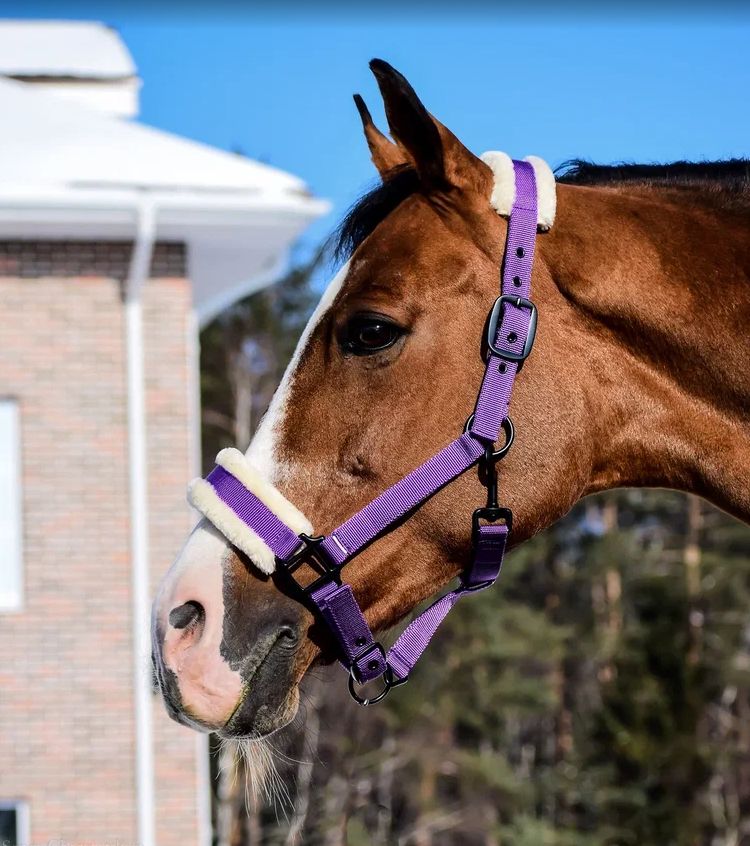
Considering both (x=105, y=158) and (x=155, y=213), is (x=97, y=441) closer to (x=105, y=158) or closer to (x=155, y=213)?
(x=155, y=213)

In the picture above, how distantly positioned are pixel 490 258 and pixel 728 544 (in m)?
29.8

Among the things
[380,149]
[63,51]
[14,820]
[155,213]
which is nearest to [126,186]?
[155,213]

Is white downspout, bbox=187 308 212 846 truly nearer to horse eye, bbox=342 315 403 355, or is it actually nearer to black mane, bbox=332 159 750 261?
black mane, bbox=332 159 750 261

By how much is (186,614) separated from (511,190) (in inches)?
44.8

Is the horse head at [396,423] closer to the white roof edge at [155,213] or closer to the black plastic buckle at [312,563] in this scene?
the black plastic buckle at [312,563]

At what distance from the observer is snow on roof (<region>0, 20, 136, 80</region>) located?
35.2 ft

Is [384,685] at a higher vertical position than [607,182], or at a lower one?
lower

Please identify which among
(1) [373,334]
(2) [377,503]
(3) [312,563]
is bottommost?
(3) [312,563]

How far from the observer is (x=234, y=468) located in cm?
236

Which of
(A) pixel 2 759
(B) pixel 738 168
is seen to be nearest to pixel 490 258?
(B) pixel 738 168

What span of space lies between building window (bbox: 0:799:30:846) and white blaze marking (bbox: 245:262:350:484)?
22.5 ft

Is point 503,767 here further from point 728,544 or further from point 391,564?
point 391,564

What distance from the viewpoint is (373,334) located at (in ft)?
7.81

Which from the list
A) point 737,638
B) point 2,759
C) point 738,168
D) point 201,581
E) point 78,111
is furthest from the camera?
point 737,638
